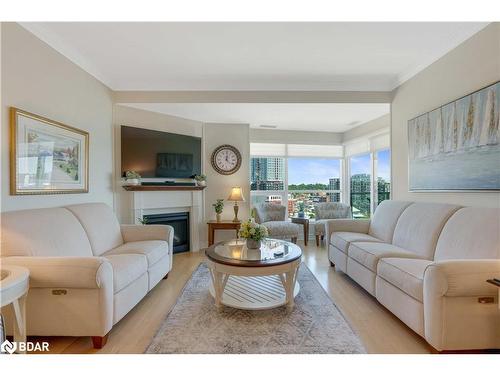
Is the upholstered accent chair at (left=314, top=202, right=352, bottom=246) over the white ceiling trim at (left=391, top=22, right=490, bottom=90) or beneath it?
beneath

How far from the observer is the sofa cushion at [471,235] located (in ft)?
5.93

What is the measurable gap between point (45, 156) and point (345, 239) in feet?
10.9

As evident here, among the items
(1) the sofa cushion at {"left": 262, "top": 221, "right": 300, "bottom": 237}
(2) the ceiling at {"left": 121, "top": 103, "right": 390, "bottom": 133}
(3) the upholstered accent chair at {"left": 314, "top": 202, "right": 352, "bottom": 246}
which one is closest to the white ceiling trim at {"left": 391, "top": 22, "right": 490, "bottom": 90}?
(2) the ceiling at {"left": 121, "top": 103, "right": 390, "bottom": 133}

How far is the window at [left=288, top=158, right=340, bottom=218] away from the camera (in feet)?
18.4

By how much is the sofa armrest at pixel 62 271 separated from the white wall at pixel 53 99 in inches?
26.5

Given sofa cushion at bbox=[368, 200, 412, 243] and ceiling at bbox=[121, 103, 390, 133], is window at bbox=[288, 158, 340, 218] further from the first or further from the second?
sofa cushion at bbox=[368, 200, 412, 243]

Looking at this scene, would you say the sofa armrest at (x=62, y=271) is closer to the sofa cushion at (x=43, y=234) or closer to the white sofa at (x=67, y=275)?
the white sofa at (x=67, y=275)

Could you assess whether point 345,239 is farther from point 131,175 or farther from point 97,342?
point 131,175

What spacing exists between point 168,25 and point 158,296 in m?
2.62

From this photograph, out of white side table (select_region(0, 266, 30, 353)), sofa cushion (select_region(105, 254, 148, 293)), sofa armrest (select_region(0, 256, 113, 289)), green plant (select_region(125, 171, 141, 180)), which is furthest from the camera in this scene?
green plant (select_region(125, 171, 141, 180))

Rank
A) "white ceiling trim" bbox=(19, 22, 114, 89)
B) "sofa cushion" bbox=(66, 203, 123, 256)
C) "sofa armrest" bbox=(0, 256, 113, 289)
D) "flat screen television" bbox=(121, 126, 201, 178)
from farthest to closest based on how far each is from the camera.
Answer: "flat screen television" bbox=(121, 126, 201, 178) → "sofa cushion" bbox=(66, 203, 123, 256) → "white ceiling trim" bbox=(19, 22, 114, 89) → "sofa armrest" bbox=(0, 256, 113, 289)

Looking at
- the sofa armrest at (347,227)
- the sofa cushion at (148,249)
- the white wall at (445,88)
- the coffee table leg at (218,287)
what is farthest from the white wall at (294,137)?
the coffee table leg at (218,287)

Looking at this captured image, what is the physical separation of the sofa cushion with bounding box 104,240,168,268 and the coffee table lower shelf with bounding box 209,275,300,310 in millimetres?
672
